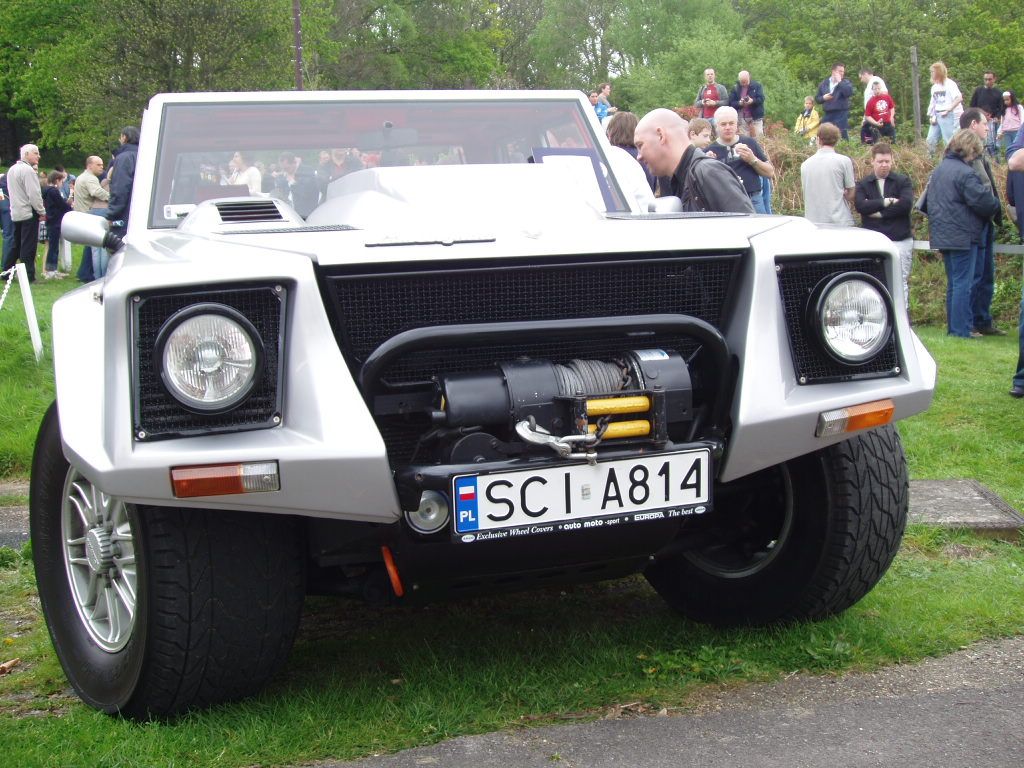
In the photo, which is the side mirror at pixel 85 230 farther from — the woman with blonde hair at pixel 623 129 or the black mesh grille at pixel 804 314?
the woman with blonde hair at pixel 623 129

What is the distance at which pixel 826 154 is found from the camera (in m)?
10.8

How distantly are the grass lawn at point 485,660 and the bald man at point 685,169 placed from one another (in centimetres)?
160

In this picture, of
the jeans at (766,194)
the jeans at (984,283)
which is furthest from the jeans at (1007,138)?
the jeans at (766,194)

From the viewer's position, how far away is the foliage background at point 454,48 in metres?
28.1

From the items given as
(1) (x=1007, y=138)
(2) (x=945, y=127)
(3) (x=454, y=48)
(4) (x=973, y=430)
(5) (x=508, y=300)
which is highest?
(3) (x=454, y=48)

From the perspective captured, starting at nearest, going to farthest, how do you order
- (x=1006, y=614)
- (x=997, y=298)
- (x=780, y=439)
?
1. (x=780, y=439)
2. (x=1006, y=614)
3. (x=997, y=298)

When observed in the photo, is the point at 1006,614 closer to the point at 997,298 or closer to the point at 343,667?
the point at 343,667

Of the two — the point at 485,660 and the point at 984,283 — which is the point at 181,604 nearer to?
the point at 485,660

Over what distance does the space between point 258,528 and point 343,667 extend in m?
0.77

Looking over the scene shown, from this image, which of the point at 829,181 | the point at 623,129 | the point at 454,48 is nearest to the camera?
the point at 623,129

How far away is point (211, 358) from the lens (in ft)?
8.72

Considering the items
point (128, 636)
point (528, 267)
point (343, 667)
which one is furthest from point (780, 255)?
point (128, 636)

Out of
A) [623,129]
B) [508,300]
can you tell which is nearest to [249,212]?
[508,300]

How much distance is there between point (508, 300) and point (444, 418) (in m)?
0.39
